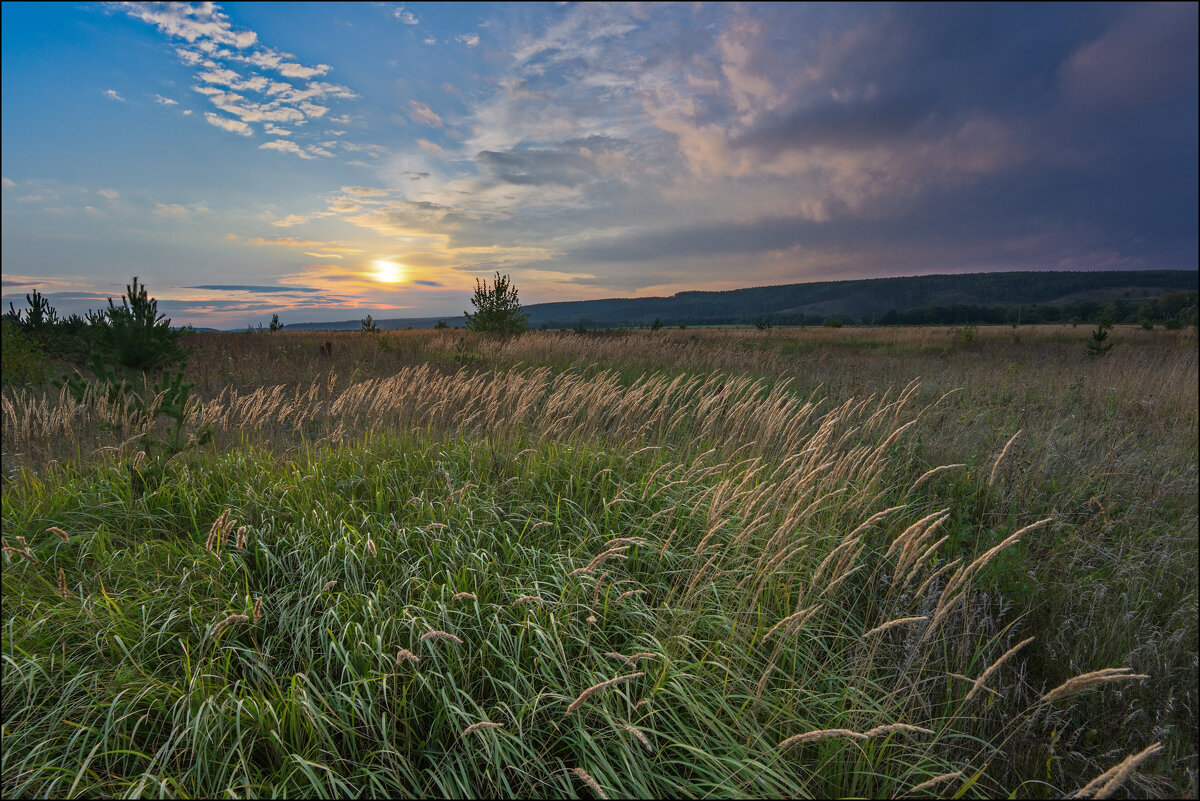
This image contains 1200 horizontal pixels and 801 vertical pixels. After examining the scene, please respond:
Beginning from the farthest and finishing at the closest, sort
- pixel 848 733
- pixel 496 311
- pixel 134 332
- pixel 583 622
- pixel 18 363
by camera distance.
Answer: pixel 496 311, pixel 18 363, pixel 134 332, pixel 583 622, pixel 848 733

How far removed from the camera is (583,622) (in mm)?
2791

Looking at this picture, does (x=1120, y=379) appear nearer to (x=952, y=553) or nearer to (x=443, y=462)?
(x=952, y=553)

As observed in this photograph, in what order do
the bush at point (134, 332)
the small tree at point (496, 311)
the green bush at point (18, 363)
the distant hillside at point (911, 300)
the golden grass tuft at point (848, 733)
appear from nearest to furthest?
the golden grass tuft at point (848, 733) < the bush at point (134, 332) < the green bush at point (18, 363) < the small tree at point (496, 311) < the distant hillside at point (911, 300)

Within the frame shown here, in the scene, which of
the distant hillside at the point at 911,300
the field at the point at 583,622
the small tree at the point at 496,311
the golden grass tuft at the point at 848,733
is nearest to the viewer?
the golden grass tuft at the point at 848,733

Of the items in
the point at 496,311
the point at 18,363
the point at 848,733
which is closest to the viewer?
the point at 848,733

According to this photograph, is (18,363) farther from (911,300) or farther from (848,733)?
(911,300)

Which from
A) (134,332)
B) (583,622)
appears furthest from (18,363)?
(583,622)

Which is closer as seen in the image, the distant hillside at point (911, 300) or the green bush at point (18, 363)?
the green bush at point (18, 363)

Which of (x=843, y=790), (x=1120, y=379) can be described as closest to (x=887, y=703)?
(x=843, y=790)

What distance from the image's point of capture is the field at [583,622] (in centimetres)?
214

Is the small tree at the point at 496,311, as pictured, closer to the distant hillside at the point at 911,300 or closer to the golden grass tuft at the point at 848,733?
the golden grass tuft at the point at 848,733

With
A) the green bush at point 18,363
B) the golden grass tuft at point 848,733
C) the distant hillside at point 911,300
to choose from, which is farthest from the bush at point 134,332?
the distant hillside at point 911,300

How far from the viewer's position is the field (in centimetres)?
214

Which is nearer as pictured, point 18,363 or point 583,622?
point 583,622
